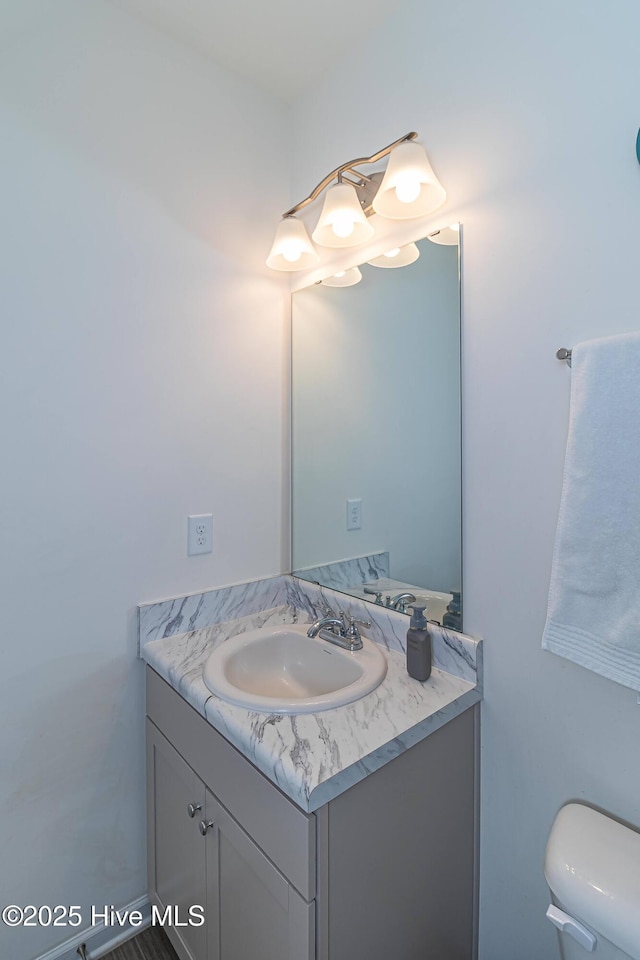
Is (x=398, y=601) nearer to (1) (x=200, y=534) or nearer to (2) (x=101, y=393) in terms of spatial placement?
(1) (x=200, y=534)

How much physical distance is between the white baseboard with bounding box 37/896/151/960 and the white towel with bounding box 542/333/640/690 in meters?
1.44

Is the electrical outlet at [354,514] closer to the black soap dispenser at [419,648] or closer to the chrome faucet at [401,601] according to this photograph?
the chrome faucet at [401,601]

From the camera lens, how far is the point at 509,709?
3.51ft

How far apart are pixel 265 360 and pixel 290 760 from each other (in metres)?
1.24

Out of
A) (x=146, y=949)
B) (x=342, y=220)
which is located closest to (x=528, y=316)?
(x=342, y=220)

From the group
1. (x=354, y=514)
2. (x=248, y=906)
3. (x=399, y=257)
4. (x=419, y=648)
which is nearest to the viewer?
(x=248, y=906)

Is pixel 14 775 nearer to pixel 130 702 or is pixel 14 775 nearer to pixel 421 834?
pixel 130 702

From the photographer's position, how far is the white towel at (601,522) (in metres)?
0.80

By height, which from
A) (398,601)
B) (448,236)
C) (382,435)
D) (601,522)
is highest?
(448,236)

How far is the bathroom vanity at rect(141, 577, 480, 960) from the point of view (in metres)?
0.81

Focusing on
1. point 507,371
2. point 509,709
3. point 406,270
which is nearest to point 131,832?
point 509,709

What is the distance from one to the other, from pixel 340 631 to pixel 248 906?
611 mm

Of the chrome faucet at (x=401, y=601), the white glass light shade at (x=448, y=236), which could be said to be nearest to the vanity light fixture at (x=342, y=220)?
the white glass light shade at (x=448, y=236)

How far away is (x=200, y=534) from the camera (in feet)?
4.82
